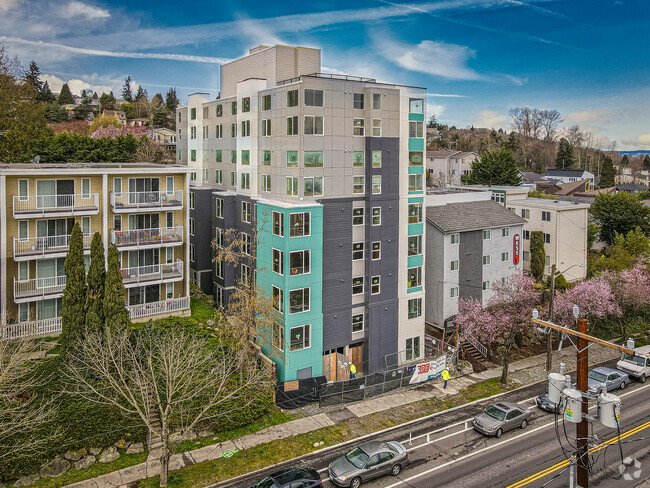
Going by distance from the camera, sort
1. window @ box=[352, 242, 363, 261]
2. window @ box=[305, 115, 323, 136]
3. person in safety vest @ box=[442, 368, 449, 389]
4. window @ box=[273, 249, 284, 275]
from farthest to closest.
Result: window @ box=[352, 242, 363, 261] → person in safety vest @ box=[442, 368, 449, 389] → window @ box=[305, 115, 323, 136] → window @ box=[273, 249, 284, 275]

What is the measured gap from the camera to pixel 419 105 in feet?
126

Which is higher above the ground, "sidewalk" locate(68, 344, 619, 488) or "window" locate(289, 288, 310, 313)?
"window" locate(289, 288, 310, 313)

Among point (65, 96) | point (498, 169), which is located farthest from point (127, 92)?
point (498, 169)

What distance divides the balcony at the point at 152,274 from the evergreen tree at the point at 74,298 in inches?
250

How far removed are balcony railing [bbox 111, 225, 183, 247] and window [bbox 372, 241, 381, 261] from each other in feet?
49.5

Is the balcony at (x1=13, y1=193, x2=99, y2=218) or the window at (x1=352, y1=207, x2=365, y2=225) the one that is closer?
the balcony at (x1=13, y1=193, x2=99, y2=218)

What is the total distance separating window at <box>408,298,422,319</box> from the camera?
3894 cm

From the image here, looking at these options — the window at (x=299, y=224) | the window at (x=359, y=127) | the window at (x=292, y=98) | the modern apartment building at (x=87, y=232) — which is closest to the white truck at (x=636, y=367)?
the window at (x=359, y=127)

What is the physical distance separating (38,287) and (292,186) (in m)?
18.7

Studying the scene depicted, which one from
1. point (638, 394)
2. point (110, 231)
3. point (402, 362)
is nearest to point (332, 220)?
point (402, 362)

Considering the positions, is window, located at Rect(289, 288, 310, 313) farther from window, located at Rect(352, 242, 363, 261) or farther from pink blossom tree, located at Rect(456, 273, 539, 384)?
pink blossom tree, located at Rect(456, 273, 539, 384)

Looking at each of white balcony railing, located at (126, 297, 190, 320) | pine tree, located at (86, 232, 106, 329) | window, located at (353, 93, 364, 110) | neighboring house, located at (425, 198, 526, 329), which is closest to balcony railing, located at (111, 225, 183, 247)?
white balcony railing, located at (126, 297, 190, 320)

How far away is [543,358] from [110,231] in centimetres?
3711

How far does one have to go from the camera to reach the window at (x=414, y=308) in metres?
38.9
